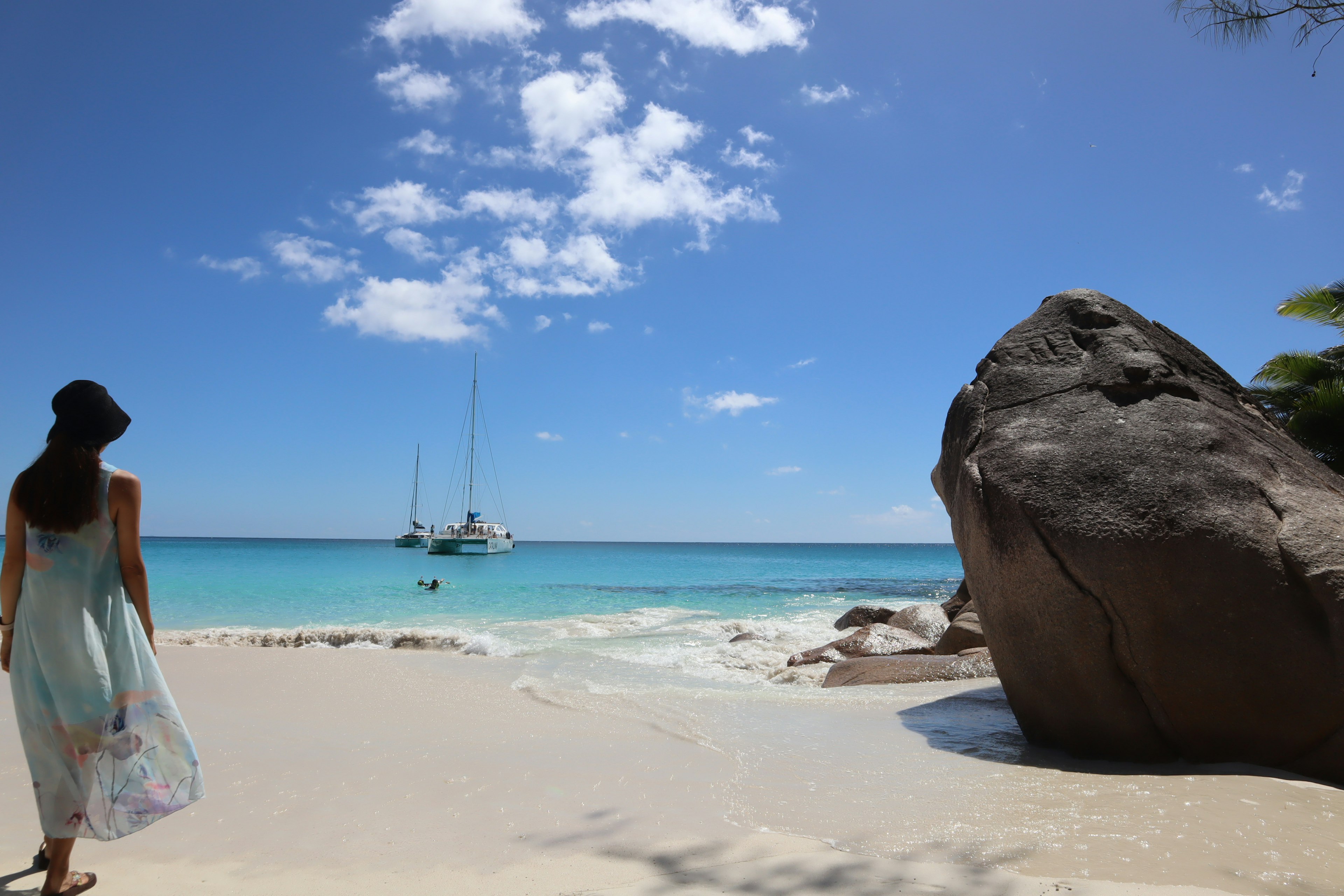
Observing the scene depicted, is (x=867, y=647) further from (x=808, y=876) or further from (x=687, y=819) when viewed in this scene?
(x=808, y=876)

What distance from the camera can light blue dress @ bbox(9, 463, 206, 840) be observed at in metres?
2.96

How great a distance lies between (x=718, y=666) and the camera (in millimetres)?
10766

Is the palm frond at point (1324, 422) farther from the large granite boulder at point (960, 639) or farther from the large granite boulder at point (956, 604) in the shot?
the large granite boulder at point (960, 639)

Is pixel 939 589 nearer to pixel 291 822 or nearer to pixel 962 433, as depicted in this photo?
pixel 962 433

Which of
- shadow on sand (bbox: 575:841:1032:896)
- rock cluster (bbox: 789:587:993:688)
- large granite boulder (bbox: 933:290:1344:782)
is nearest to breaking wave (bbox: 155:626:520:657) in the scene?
rock cluster (bbox: 789:587:993:688)

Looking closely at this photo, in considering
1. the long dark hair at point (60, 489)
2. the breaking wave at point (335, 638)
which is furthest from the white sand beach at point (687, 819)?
the breaking wave at point (335, 638)

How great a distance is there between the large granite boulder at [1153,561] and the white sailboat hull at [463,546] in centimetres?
5529

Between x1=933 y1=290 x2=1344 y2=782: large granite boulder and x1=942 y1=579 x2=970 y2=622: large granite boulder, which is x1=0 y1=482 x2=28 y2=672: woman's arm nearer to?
x1=933 y1=290 x2=1344 y2=782: large granite boulder

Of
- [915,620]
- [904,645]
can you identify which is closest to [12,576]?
[904,645]

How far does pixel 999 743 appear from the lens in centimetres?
514

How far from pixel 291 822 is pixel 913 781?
3.33 meters

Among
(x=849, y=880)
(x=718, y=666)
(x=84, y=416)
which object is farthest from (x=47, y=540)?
(x=718, y=666)

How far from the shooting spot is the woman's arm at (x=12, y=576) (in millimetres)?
3025

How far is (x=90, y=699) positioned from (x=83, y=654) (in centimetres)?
19
